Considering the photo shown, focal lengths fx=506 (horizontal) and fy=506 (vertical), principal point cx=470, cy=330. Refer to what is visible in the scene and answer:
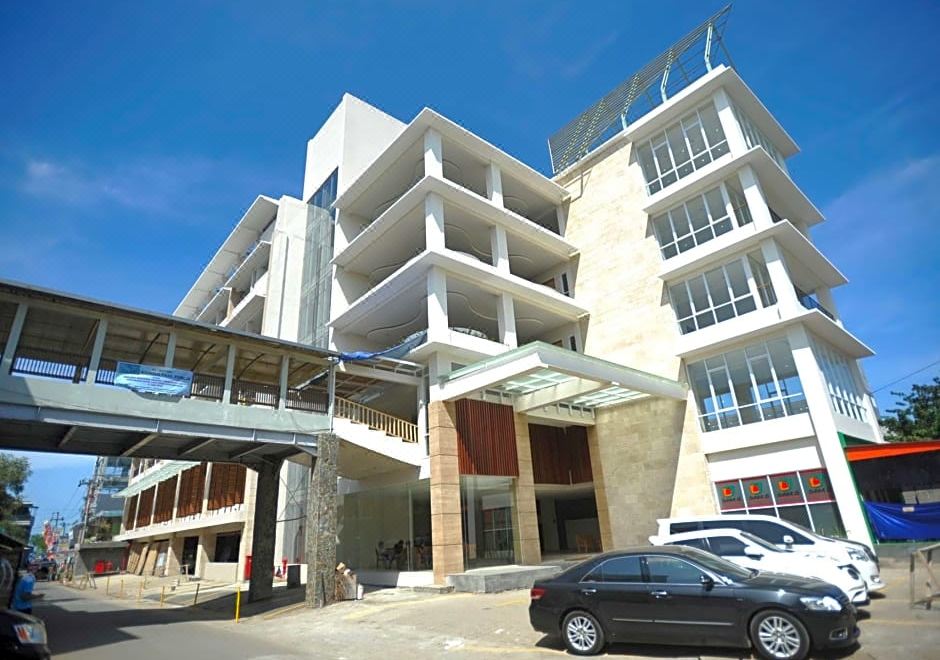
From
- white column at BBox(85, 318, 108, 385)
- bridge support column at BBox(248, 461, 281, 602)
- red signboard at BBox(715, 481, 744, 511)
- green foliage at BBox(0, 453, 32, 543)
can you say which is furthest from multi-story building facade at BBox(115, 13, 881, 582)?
green foliage at BBox(0, 453, 32, 543)

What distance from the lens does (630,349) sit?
79.2 feet

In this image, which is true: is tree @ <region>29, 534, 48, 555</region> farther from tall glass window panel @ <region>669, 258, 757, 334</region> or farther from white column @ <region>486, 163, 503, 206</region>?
tall glass window panel @ <region>669, 258, 757, 334</region>

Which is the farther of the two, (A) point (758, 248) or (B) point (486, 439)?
(A) point (758, 248)

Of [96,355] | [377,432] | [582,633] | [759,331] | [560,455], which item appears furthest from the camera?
[560,455]

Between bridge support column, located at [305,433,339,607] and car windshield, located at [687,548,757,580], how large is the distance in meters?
12.6

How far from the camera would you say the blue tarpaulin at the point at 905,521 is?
1564 centimetres

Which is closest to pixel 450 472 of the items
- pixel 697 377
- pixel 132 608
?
pixel 697 377

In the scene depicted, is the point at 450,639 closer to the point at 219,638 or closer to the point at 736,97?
the point at 219,638

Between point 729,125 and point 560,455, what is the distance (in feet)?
54.7

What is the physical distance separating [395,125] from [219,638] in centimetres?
3160

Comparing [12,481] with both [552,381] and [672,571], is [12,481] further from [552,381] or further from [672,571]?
[672,571]

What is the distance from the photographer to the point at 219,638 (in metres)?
11.8

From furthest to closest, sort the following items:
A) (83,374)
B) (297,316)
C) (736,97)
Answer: (297,316)
(736,97)
(83,374)

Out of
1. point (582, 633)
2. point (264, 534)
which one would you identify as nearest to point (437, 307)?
point (264, 534)
